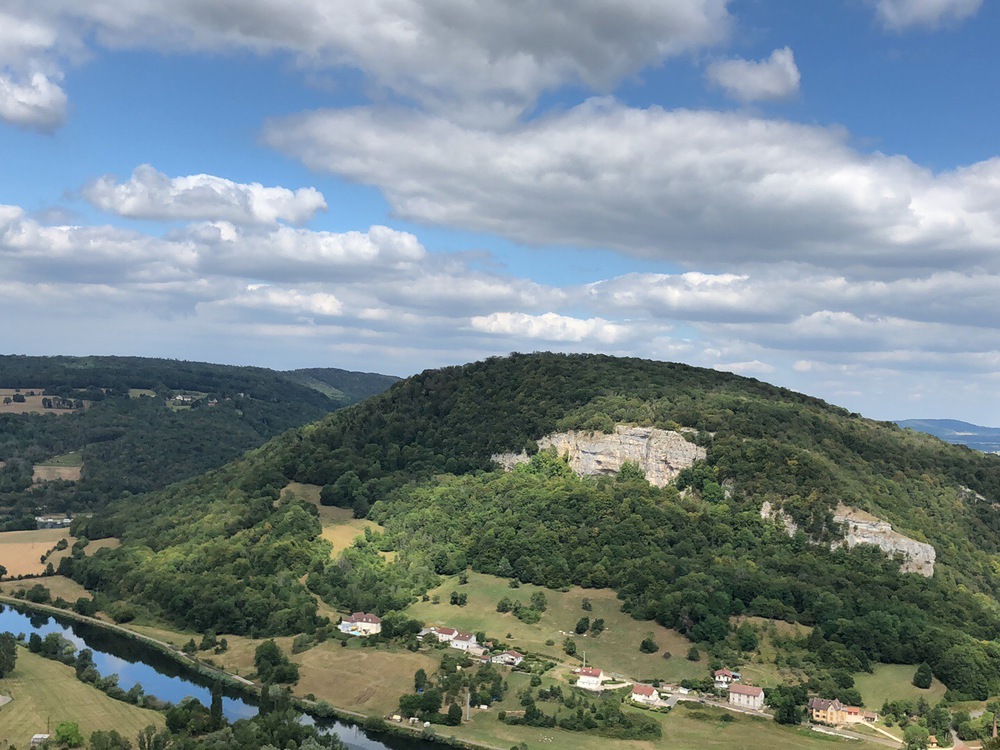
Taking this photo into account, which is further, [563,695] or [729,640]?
[729,640]

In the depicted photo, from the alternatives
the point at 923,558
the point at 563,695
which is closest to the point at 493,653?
the point at 563,695

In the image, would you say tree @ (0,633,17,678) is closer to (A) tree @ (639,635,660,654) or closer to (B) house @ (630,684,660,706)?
(B) house @ (630,684,660,706)

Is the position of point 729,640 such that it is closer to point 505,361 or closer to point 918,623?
point 918,623

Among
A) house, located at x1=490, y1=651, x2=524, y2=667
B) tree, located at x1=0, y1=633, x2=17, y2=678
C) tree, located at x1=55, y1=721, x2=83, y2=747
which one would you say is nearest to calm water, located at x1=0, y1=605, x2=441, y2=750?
tree, located at x1=0, y1=633, x2=17, y2=678

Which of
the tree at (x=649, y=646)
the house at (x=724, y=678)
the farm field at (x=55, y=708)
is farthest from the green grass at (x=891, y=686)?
the farm field at (x=55, y=708)

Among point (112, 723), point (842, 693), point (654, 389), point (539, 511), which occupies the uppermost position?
point (654, 389)

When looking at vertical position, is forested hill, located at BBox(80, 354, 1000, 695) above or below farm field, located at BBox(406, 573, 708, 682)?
above

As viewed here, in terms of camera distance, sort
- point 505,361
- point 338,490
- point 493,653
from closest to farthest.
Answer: point 493,653 < point 338,490 < point 505,361

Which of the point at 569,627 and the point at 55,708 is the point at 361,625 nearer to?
the point at 569,627
